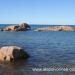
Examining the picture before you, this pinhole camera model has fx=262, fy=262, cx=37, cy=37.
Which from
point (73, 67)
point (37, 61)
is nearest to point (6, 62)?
point (37, 61)

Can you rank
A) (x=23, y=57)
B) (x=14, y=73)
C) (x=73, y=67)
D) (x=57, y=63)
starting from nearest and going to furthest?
1. (x=14, y=73)
2. (x=73, y=67)
3. (x=57, y=63)
4. (x=23, y=57)

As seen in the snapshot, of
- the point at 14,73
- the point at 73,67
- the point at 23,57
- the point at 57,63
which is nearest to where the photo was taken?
the point at 14,73

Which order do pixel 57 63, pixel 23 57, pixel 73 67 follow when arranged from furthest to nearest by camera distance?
pixel 23 57 → pixel 57 63 → pixel 73 67

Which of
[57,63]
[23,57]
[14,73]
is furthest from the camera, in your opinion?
[23,57]

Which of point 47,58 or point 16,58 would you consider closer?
point 16,58

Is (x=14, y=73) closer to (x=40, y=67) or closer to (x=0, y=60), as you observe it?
(x=40, y=67)

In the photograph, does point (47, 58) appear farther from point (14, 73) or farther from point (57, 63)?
point (14, 73)

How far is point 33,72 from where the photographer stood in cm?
2400

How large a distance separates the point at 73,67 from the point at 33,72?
4462 millimetres

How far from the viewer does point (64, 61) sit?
29547 millimetres

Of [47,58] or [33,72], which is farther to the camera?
[47,58]

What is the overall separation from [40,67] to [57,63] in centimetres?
283

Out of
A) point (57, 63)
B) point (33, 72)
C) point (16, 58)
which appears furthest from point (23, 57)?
point (33, 72)

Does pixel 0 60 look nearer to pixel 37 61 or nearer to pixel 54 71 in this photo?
pixel 37 61
